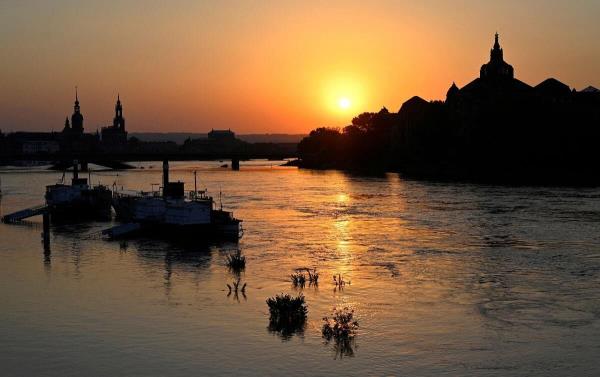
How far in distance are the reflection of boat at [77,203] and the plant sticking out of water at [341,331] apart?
5366 cm

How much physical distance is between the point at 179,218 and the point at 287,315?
95.2ft

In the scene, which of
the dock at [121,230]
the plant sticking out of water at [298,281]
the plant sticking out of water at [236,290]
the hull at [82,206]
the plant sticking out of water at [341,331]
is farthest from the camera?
the hull at [82,206]

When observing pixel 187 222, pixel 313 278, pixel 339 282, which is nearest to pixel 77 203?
pixel 187 222

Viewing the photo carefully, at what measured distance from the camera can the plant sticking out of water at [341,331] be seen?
28.2m

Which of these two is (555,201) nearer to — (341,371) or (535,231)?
(535,231)

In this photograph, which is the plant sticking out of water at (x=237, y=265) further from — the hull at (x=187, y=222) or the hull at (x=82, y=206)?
the hull at (x=82, y=206)

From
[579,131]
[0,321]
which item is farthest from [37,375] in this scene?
[579,131]

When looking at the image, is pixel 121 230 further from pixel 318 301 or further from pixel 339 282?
pixel 318 301

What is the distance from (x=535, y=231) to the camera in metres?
62.0

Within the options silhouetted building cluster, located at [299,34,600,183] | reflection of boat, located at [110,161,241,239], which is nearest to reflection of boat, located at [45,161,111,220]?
reflection of boat, located at [110,161,241,239]

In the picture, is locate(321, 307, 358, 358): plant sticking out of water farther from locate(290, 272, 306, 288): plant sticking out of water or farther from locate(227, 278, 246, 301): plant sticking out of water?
locate(290, 272, 306, 288): plant sticking out of water

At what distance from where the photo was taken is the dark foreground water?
1061 inches

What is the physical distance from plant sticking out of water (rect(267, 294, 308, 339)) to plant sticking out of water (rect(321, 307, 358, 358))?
1.01 m

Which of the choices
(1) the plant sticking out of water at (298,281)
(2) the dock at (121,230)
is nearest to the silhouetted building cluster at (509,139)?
(2) the dock at (121,230)
